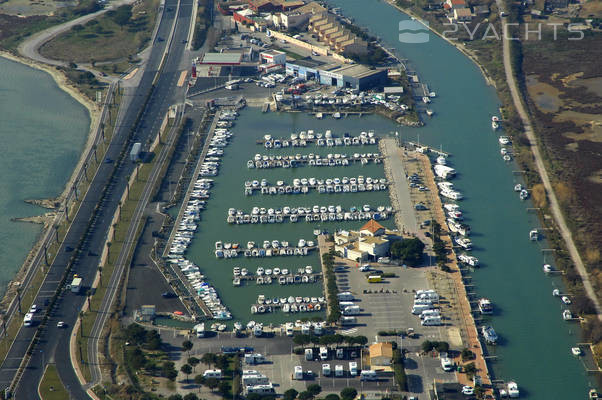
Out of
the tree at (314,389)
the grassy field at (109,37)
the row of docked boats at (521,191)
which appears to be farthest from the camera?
the grassy field at (109,37)

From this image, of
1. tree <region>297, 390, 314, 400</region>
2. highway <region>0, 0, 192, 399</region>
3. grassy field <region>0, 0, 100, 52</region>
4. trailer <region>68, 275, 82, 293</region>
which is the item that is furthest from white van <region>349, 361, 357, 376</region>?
grassy field <region>0, 0, 100, 52</region>

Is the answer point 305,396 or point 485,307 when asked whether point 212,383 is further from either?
point 485,307

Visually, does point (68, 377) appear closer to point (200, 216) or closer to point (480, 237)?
point (200, 216)

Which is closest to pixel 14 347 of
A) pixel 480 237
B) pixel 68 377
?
pixel 68 377

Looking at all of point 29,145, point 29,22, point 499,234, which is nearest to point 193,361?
point 499,234
